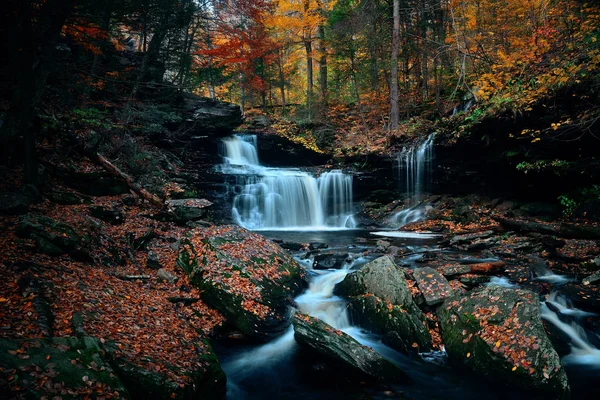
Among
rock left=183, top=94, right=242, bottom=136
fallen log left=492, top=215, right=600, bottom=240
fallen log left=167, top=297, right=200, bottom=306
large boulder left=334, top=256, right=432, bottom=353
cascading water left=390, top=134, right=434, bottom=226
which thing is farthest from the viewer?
rock left=183, top=94, right=242, bottom=136

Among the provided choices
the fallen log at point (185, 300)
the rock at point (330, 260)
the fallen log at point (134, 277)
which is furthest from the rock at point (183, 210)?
the fallen log at point (185, 300)

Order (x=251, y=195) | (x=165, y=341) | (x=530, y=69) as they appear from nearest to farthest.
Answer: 1. (x=165, y=341)
2. (x=530, y=69)
3. (x=251, y=195)

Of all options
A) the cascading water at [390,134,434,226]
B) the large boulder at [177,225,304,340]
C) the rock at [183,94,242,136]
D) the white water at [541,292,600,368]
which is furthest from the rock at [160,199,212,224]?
the white water at [541,292,600,368]

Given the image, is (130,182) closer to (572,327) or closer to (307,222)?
(307,222)

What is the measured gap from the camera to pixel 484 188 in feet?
52.3

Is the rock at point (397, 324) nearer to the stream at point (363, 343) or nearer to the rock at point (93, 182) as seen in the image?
the stream at point (363, 343)

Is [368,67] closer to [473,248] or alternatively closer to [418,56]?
[418,56]

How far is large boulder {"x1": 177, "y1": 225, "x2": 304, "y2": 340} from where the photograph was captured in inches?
277

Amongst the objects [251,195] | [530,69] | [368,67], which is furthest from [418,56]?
[251,195]

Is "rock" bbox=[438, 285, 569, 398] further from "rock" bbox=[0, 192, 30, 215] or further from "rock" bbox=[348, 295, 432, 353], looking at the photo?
"rock" bbox=[0, 192, 30, 215]

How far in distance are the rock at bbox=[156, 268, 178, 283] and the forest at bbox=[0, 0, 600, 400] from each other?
0.05m

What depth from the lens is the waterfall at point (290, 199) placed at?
57.4 ft

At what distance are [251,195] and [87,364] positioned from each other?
14.1 meters

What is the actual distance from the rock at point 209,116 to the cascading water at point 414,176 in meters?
10.7
